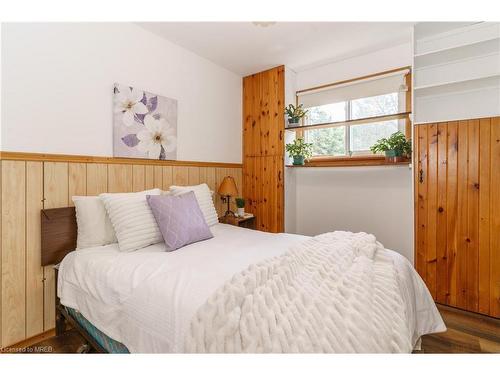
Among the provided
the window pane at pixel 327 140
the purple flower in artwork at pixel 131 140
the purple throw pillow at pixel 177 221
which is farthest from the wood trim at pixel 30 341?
the window pane at pixel 327 140

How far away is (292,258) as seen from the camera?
132 cm

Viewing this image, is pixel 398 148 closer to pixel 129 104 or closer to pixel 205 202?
pixel 205 202

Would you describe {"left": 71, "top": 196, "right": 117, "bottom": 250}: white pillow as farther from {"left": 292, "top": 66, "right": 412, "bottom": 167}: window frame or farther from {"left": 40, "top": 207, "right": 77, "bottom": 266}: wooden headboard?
{"left": 292, "top": 66, "right": 412, "bottom": 167}: window frame

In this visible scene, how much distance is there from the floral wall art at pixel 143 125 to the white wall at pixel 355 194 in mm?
1488

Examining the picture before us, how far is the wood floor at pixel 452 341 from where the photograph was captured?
63.8 inches

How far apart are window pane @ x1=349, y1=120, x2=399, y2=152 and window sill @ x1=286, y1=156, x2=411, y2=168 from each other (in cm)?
13

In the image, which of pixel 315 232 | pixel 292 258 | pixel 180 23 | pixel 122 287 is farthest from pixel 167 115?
pixel 315 232

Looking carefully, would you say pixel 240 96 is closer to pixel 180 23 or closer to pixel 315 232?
pixel 180 23

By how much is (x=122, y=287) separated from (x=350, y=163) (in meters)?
2.45

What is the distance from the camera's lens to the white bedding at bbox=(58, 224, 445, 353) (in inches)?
41.1

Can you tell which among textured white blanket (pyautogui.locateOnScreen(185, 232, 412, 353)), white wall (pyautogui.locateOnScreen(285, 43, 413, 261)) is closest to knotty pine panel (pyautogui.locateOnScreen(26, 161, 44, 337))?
textured white blanket (pyautogui.locateOnScreen(185, 232, 412, 353))

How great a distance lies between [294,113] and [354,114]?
0.69 metres

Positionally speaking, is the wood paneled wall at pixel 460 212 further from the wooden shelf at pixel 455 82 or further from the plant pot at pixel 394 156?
the wooden shelf at pixel 455 82

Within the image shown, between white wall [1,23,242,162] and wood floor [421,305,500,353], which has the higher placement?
white wall [1,23,242,162]
